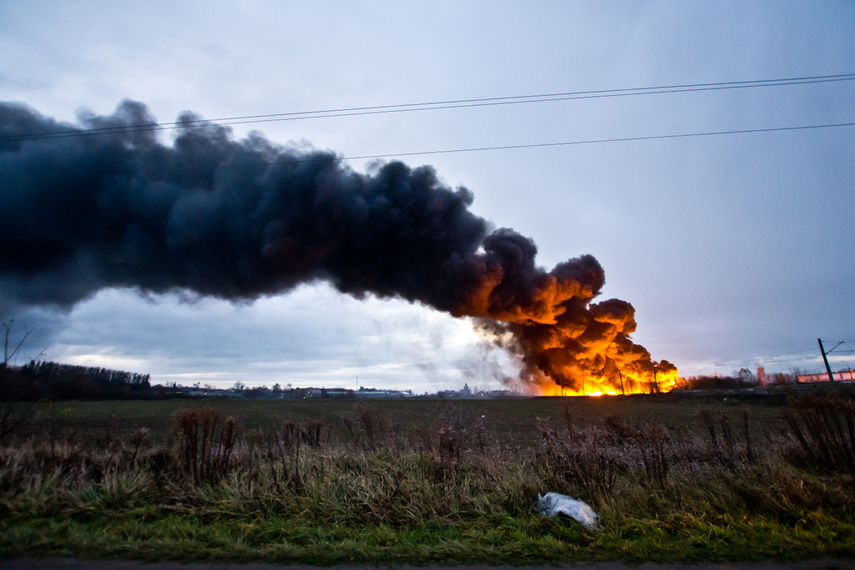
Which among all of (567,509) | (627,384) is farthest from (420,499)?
(627,384)

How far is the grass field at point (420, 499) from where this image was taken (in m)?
4.95

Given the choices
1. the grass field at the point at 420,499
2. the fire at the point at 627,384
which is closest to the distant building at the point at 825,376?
the fire at the point at 627,384

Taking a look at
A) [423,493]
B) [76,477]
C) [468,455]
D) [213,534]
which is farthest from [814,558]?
[76,477]

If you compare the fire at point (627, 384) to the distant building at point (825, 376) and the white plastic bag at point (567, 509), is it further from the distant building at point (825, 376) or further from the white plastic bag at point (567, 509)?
the white plastic bag at point (567, 509)

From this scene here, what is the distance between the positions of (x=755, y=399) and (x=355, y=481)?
2116 inches

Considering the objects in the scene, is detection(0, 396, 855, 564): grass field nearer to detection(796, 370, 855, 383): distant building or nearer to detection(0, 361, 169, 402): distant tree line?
detection(0, 361, 169, 402): distant tree line

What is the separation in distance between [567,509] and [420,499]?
7.08 feet

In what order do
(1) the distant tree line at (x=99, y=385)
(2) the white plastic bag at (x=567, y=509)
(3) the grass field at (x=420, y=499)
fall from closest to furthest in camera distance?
(3) the grass field at (x=420, y=499) → (2) the white plastic bag at (x=567, y=509) → (1) the distant tree line at (x=99, y=385)

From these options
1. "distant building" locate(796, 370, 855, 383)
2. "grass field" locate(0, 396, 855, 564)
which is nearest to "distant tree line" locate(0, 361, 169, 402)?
"grass field" locate(0, 396, 855, 564)

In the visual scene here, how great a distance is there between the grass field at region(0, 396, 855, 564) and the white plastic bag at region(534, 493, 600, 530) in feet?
0.60

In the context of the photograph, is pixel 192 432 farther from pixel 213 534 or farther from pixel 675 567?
pixel 675 567

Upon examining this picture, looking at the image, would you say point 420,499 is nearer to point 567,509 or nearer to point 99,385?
point 567,509

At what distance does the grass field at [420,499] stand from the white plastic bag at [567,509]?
0.18 meters

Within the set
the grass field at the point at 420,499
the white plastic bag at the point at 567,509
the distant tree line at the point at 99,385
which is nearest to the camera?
the grass field at the point at 420,499
